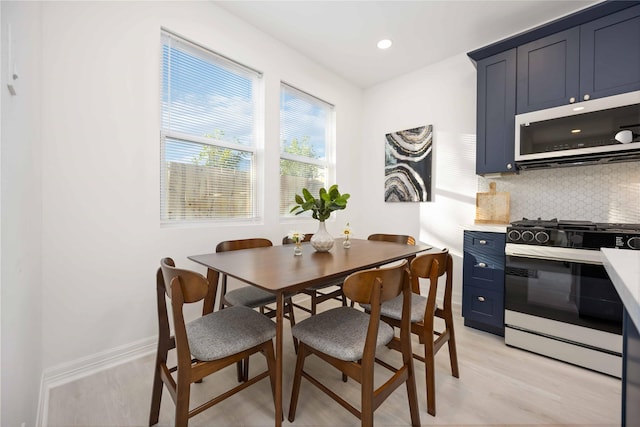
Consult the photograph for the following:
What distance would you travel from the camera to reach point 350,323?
140 cm

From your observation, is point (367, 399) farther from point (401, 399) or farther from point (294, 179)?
point (294, 179)

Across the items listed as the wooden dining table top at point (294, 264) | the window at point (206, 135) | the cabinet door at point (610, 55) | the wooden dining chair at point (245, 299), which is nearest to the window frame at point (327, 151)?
the window at point (206, 135)

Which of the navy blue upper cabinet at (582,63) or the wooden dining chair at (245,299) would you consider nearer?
the wooden dining chair at (245,299)

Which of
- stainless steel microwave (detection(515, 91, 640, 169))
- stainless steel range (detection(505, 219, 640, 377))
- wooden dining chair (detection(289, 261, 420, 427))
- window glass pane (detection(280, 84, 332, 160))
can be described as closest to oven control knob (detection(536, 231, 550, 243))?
stainless steel range (detection(505, 219, 640, 377))

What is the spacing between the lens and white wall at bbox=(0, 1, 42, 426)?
0.85 meters

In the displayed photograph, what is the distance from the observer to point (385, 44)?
9.53ft

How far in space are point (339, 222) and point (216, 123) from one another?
78.7 inches

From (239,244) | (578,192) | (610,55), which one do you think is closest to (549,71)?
(610,55)

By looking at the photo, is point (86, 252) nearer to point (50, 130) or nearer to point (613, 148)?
point (50, 130)

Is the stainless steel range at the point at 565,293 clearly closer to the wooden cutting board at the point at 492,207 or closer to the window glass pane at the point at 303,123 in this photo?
the wooden cutting board at the point at 492,207

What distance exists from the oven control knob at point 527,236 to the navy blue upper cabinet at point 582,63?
3.61 feet

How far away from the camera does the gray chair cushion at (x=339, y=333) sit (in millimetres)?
1189

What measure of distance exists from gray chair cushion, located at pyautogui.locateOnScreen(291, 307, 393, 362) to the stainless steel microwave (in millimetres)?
2090

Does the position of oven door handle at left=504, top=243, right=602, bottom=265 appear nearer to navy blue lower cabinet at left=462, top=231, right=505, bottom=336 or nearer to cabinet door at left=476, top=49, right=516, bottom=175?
navy blue lower cabinet at left=462, top=231, right=505, bottom=336
